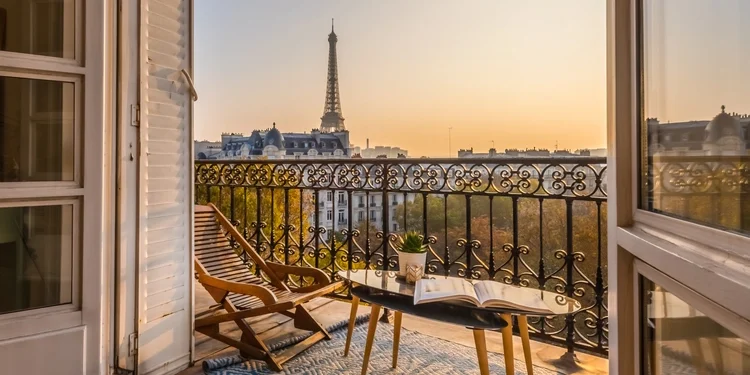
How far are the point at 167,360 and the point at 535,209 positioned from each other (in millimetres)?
2238

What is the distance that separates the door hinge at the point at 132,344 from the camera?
193 cm

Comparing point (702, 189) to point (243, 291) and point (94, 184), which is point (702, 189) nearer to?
point (94, 184)

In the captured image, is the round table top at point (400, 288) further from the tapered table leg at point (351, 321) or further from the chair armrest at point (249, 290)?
the chair armrest at point (249, 290)

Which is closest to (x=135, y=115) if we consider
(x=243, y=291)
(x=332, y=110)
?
(x=243, y=291)

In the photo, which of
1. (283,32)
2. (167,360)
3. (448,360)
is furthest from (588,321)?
(283,32)

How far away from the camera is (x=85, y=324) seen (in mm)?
1659

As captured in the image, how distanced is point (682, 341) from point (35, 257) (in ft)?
6.77

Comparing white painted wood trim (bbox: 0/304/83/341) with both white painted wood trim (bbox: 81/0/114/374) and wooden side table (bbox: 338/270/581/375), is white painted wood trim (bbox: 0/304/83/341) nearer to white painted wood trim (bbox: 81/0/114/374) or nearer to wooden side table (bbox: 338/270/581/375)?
white painted wood trim (bbox: 81/0/114/374)

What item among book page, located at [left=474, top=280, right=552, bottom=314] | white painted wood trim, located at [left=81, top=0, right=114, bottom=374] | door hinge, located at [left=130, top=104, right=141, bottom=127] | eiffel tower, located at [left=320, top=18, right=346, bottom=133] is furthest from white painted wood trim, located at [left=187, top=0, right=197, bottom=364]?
eiffel tower, located at [left=320, top=18, right=346, bottom=133]

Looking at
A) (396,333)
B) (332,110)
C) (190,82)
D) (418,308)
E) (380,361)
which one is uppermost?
(332,110)

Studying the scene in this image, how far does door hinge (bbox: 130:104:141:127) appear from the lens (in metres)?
1.91

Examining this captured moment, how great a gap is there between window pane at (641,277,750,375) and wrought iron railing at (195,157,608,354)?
4.31 feet

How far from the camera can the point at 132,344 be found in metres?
1.94

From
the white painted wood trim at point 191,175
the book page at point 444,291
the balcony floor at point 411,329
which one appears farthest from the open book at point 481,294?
the white painted wood trim at point 191,175
